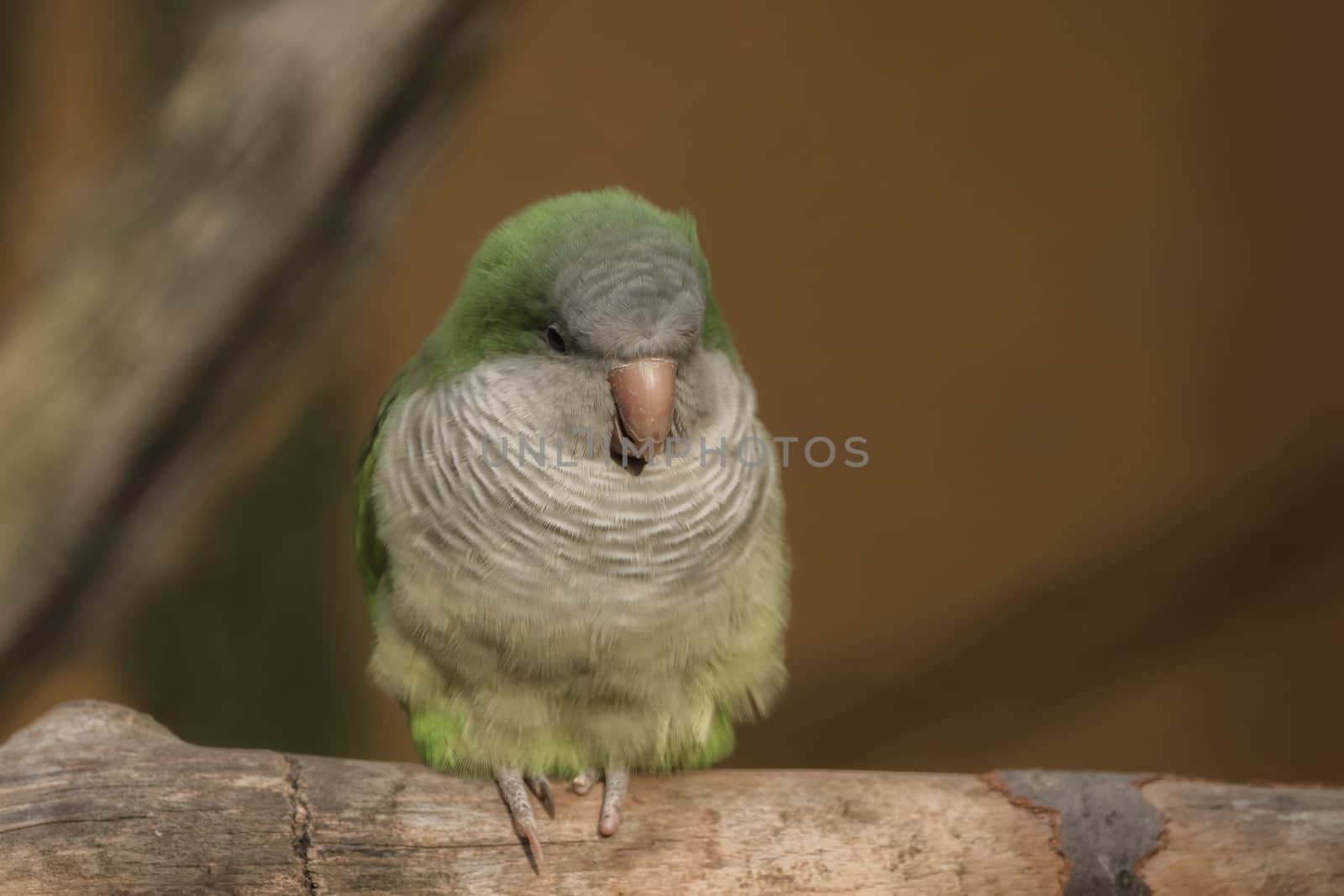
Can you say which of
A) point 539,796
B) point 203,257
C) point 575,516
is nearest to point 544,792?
point 539,796

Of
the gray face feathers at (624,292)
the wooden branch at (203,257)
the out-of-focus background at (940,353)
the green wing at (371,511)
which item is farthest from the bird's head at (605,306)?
the out-of-focus background at (940,353)

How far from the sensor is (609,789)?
6.84 ft

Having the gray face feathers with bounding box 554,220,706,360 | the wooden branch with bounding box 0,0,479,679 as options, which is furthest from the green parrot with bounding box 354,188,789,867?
the wooden branch with bounding box 0,0,479,679

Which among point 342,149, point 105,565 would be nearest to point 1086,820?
point 342,149

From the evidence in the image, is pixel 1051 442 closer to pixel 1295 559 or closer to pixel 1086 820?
pixel 1295 559

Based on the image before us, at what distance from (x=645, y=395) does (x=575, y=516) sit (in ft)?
0.78

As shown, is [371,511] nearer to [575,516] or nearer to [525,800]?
[575,516]

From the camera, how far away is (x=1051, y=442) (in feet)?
14.1

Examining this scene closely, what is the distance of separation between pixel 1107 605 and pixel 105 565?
11.1 ft

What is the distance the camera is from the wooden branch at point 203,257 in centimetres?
264

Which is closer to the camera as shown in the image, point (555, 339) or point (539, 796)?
point (555, 339)

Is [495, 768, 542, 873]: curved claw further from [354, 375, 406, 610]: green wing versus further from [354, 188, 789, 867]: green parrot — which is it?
[354, 375, 406, 610]: green wing

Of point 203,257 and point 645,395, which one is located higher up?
point 203,257

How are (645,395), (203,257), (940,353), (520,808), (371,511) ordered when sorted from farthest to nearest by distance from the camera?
(940,353) < (203,257) < (371,511) < (520,808) < (645,395)
